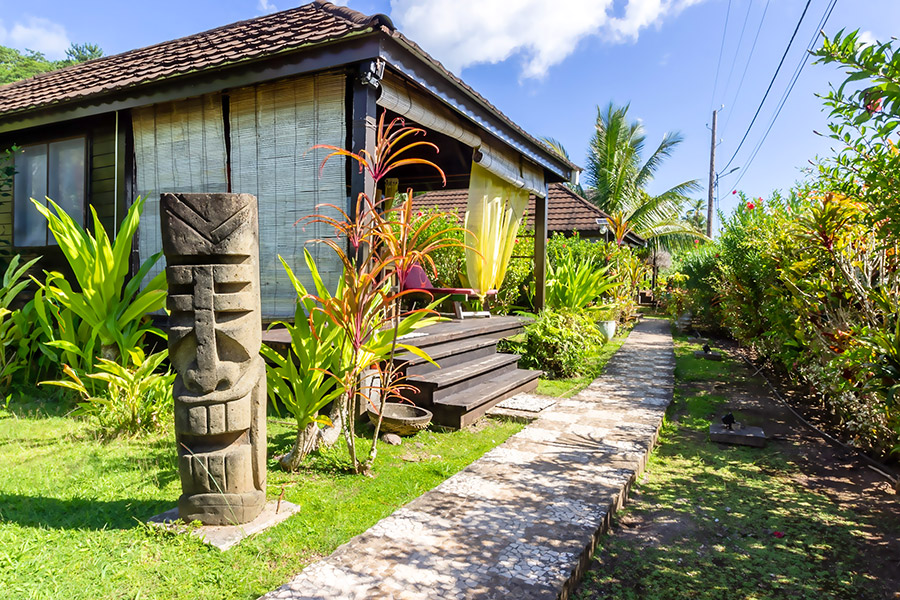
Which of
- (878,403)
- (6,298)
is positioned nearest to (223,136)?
(6,298)

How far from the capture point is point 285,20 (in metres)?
5.63

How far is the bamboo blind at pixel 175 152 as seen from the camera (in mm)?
5328

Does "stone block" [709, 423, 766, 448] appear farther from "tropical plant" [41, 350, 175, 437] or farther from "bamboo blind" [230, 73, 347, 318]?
"tropical plant" [41, 350, 175, 437]

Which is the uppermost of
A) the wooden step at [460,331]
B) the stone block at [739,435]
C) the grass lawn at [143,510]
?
the wooden step at [460,331]

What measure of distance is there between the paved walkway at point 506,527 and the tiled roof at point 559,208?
997cm

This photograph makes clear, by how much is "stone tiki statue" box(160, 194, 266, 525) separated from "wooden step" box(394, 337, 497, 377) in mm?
1789

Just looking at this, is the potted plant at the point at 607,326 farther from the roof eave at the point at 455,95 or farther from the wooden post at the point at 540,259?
the roof eave at the point at 455,95

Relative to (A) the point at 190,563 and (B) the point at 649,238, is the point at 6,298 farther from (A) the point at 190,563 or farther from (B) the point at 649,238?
(B) the point at 649,238

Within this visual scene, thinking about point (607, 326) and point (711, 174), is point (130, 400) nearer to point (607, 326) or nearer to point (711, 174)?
point (607, 326)

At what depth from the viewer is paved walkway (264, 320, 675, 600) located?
6.86ft

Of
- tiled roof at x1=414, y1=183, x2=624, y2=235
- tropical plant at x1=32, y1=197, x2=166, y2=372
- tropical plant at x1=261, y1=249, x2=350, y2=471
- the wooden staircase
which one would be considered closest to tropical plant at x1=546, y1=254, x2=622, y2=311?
the wooden staircase

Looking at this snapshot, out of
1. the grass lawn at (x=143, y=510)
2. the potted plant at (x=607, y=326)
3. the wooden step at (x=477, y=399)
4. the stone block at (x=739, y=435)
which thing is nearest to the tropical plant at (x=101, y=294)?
the grass lawn at (x=143, y=510)

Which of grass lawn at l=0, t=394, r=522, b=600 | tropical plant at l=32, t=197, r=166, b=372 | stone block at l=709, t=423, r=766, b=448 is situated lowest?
stone block at l=709, t=423, r=766, b=448

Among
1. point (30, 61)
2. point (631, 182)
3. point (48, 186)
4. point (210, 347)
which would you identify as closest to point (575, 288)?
point (210, 347)
